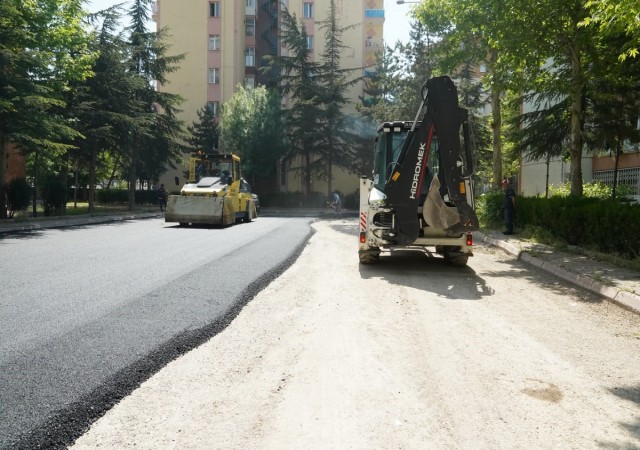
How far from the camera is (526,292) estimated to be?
840 cm

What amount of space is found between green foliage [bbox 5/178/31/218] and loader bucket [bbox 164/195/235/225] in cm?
715

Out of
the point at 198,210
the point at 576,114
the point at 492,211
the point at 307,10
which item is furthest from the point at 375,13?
the point at 576,114

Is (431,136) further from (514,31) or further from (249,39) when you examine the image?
(249,39)

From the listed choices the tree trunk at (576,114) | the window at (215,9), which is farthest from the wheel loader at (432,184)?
the window at (215,9)

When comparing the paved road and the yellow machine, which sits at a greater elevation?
the yellow machine

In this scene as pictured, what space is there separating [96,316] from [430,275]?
5763 millimetres

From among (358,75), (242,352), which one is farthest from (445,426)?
(358,75)

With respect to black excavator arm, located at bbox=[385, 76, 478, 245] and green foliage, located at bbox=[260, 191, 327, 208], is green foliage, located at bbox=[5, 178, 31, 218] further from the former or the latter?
green foliage, located at bbox=[260, 191, 327, 208]

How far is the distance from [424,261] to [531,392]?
298 inches

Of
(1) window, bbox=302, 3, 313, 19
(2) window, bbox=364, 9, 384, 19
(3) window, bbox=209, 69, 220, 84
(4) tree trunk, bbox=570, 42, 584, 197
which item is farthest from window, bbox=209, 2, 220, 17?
(4) tree trunk, bbox=570, 42, 584, 197

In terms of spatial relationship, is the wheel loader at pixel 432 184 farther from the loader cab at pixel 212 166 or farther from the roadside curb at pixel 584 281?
the loader cab at pixel 212 166

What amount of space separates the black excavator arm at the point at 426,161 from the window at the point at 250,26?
156 ft

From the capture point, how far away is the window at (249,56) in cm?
5325

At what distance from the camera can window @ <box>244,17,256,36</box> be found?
53.2 m
